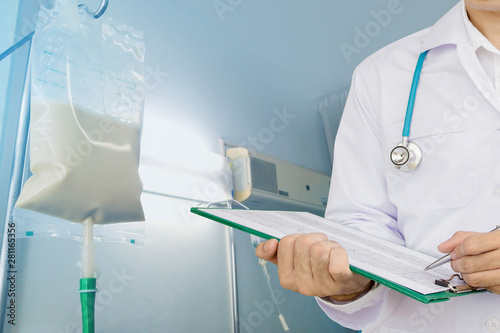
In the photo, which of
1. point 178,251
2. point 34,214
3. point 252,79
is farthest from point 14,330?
point 252,79

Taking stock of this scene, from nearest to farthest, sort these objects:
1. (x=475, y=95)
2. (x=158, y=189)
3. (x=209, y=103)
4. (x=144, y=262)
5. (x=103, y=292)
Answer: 1. (x=475, y=95)
2. (x=103, y=292)
3. (x=144, y=262)
4. (x=158, y=189)
5. (x=209, y=103)

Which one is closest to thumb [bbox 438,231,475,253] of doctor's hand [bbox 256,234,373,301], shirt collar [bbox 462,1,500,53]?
doctor's hand [bbox 256,234,373,301]

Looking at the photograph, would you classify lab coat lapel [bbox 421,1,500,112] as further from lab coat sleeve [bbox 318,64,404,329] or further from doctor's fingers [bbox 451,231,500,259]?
doctor's fingers [bbox 451,231,500,259]

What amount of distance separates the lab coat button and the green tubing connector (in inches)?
27.6

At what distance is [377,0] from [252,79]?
0.85 meters

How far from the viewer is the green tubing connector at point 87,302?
31.4 inches

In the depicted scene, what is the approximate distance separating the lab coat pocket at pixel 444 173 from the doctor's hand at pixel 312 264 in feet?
1.01

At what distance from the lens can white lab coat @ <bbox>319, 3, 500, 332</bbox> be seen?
2.43ft

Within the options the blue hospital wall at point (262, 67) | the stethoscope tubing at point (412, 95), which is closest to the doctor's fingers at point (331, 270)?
the stethoscope tubing at point (412, 95)

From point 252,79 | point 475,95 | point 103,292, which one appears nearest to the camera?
point 475,95

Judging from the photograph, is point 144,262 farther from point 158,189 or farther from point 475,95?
point 475,95

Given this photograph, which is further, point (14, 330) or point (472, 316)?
point (14, 330)

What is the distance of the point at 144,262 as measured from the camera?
1.45 metres

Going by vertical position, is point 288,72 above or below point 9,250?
above
